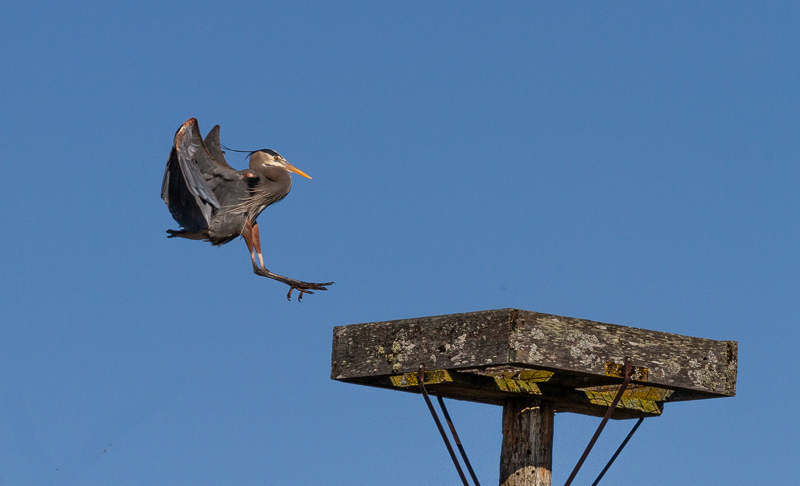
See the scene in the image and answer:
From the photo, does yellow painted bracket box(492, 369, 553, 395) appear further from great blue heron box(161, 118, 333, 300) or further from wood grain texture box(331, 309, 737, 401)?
great blue heron box(161, 118, 333, 300)

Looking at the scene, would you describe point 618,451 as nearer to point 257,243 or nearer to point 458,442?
point 458,442

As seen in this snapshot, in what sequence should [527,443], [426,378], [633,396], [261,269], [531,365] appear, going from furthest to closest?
[261,269] < [633,396] < [527,443] < [426,378] < [531,365]

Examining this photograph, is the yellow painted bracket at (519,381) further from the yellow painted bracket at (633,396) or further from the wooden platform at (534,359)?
the yellow painted bracket at (633,396)

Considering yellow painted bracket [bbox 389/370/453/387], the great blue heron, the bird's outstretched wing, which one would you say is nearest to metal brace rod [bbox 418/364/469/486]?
yellow painted bracket [bbox 389/370/453/387]

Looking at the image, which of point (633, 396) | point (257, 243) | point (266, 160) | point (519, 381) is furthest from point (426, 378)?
point (266, 160)

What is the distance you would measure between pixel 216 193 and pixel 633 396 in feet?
9.85

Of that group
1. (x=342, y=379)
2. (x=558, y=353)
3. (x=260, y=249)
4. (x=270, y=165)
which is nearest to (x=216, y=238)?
(x=260, y=249)

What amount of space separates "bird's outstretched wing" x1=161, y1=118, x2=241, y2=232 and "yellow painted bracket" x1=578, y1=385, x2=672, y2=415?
8.41 feet

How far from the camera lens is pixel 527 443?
465 cm

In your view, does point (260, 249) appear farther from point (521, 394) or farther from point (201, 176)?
point (521, 394)

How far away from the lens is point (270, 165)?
6875mm

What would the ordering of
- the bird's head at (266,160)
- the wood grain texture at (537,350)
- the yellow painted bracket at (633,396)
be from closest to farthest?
the wood grain texture at (537,350) < the yellow painted bracket at (633,396) < the bird's head at (266,160)

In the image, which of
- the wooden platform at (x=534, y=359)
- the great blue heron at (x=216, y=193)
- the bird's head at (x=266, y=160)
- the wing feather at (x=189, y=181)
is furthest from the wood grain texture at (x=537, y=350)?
the bird's head at (x=266, y=160)

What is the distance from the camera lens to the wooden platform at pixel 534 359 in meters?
4.19
